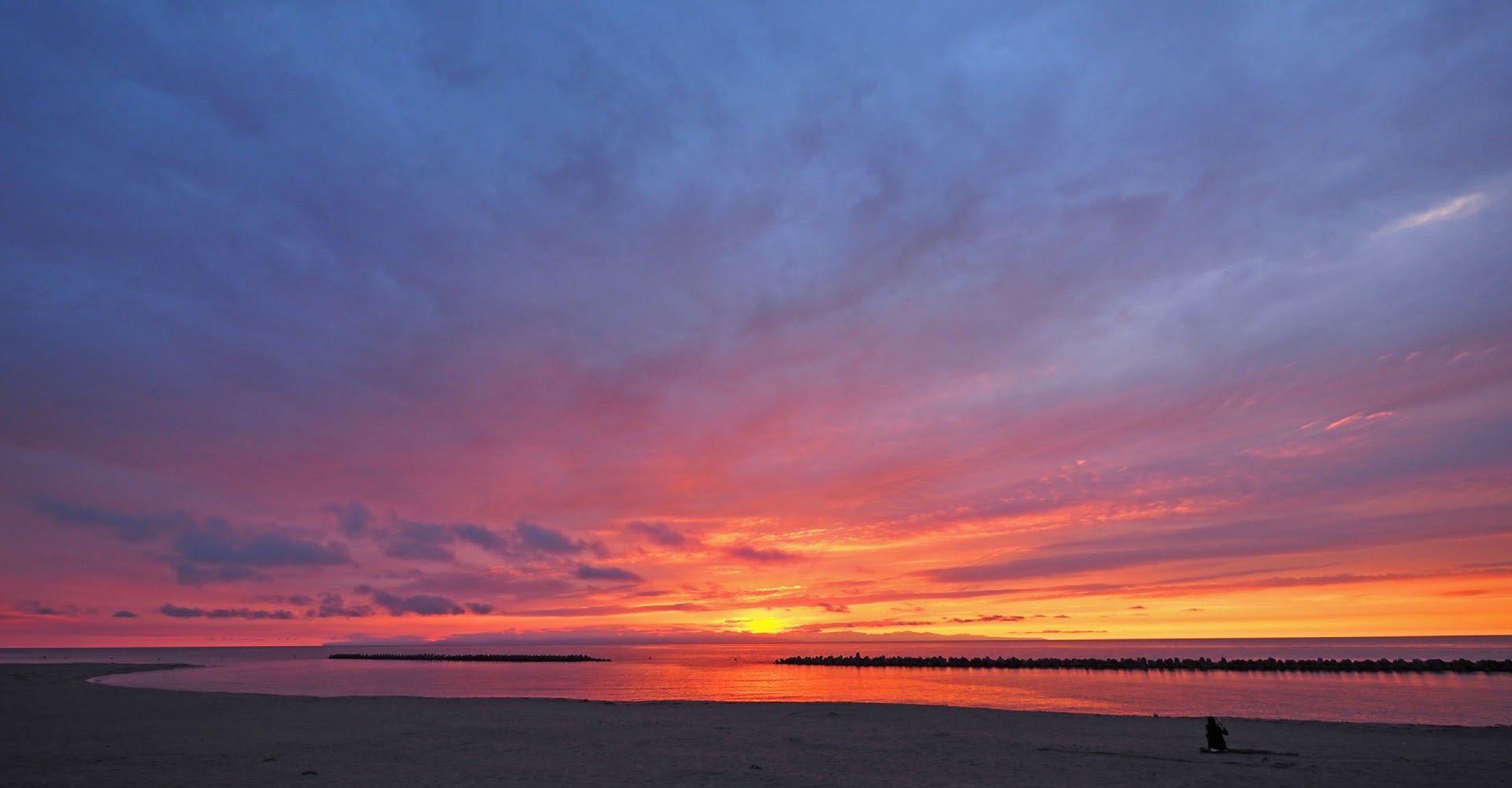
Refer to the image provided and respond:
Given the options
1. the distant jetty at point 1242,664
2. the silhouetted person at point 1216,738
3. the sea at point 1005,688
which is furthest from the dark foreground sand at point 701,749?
the distant jetty at point 1242,664

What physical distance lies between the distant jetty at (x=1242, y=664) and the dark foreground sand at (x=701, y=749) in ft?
182

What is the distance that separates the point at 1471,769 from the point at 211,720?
4694 centimetres

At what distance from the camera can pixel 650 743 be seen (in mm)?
27062

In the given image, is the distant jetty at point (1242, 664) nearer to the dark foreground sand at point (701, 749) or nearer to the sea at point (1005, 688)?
the sea at point (1005, 688)

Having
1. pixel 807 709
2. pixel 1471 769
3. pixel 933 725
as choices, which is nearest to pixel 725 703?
pixel 807 709

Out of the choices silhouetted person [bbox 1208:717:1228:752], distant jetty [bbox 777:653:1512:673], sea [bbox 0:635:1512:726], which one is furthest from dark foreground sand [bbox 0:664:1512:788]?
distant jetty [bbox 777:653:1512:673]

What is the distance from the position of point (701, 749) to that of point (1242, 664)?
76876 mm

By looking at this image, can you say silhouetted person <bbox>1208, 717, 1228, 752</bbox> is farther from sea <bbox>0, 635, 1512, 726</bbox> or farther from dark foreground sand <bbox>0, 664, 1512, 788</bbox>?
sea <bbox>0, 635, 1512, 726</bbox>

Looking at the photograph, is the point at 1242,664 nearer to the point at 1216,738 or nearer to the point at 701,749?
the point at 1216,738

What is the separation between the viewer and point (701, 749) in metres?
25.8

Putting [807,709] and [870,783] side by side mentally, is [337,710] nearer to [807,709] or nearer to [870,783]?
[807,709]

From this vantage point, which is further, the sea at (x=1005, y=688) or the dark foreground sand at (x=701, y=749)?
the sea at (x=1005, y=688)

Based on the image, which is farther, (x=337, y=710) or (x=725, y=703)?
(x=725, y=703)

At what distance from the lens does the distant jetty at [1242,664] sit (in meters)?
71.8
